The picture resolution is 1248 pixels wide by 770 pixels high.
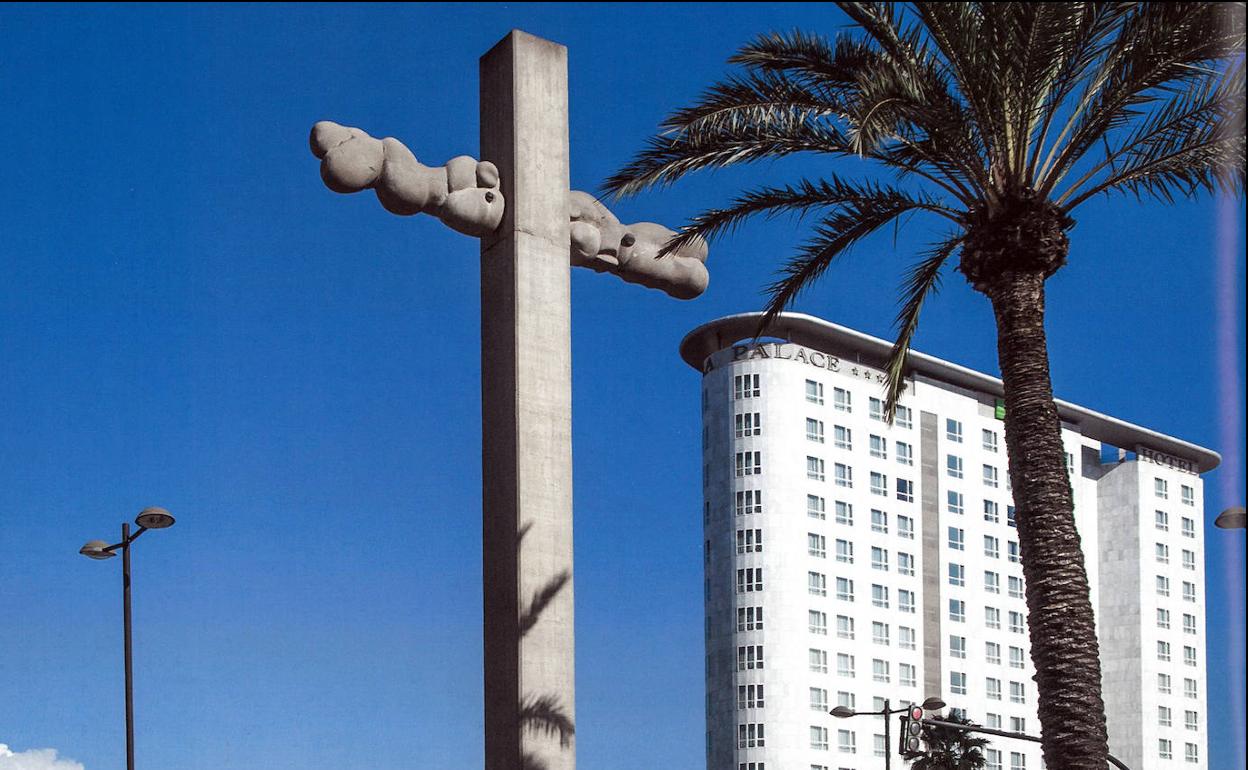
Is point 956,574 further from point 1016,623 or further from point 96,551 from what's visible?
point 96,551

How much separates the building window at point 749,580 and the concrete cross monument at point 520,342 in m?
87.6

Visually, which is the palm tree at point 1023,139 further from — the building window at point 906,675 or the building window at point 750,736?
the building window at point 906,675

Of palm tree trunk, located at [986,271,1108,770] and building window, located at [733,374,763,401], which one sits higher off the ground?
building window, located at [733,374,763,401]

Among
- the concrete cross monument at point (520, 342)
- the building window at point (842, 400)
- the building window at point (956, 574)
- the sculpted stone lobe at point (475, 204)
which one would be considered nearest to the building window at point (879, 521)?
the building window at point (956, 574)

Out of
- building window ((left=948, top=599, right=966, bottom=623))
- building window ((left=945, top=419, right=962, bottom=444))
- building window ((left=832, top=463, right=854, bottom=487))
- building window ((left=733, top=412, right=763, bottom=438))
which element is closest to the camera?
building window ((left=733, top=412, right=763, bottom=438))

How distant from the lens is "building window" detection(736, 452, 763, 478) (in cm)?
10181

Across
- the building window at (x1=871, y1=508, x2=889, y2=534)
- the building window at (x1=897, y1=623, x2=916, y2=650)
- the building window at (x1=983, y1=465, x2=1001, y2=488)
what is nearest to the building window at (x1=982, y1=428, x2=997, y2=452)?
the building window at (x1=983, y1=465, x2=1001, y2=488)

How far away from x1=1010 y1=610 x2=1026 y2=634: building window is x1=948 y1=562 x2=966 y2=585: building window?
4.81 meters

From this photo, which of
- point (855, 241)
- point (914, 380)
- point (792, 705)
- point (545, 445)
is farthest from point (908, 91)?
point (914, 380)

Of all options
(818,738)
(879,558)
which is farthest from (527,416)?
(879,558)

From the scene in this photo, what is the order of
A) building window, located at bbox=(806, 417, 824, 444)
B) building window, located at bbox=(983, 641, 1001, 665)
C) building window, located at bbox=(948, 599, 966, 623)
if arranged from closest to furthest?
building window, located at bbox=(806, 417, 824, 444) → building window, located at bbox=(948, 599, 966, 623) → building window, located at bbox=(983, 641, 1001, 665)

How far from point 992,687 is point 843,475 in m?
17.6

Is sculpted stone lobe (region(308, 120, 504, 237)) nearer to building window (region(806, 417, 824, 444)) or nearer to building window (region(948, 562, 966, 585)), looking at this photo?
building window (region(806, 417, 824, 444))

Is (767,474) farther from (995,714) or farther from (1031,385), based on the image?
(1031,385)
